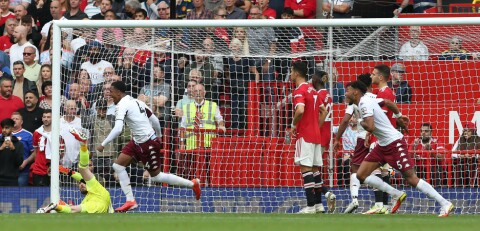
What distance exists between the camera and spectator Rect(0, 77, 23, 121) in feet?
63.7

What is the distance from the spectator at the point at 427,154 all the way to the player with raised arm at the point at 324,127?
1.31 meters

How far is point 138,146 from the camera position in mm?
16172

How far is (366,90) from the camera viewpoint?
1561 cm

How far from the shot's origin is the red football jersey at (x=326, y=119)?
Result: 1645 cm

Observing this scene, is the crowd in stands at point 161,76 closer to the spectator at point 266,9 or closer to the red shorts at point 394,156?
the red shorts at point 394,156

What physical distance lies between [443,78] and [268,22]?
304 centimetres

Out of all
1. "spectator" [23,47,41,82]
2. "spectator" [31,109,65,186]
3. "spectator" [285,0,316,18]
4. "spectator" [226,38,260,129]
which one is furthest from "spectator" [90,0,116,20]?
"spectator" [226,38,260,129]

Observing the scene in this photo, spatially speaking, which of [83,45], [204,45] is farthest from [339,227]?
[83,45]

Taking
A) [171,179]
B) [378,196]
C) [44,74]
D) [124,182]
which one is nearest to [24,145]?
[44,74]

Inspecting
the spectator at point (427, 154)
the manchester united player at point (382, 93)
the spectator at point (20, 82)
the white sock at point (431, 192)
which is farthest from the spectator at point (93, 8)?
the white sock at point (431, 192)

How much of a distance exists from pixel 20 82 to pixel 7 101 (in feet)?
2.17

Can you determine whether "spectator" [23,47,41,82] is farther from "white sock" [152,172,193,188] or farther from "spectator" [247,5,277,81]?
"white sock" [152,172,193,188]

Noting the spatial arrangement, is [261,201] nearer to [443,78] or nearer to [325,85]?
[325,85]

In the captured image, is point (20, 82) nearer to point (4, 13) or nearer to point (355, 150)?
point (4, 13)
